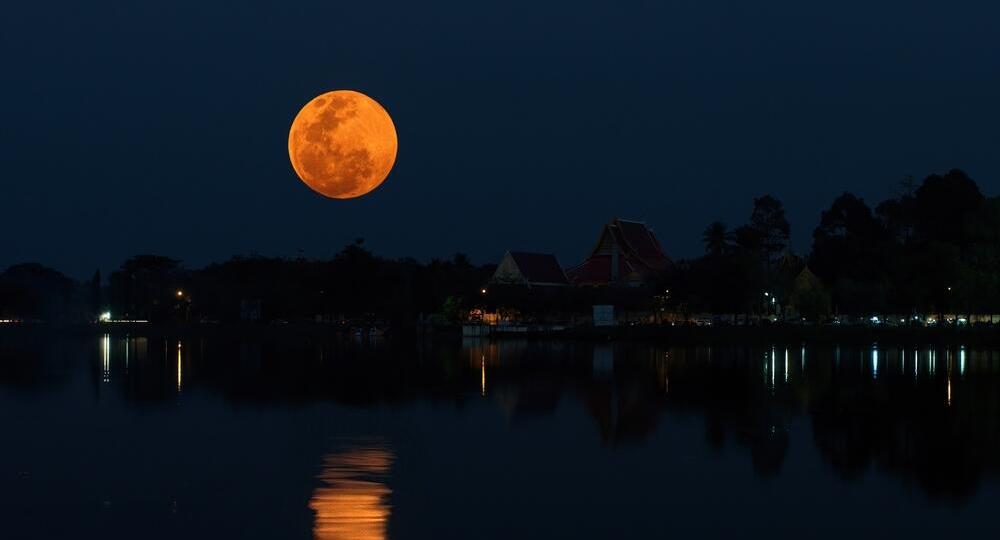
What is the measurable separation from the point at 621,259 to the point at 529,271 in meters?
8.01

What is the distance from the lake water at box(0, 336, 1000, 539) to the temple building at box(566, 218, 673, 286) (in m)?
49.5

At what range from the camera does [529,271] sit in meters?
83.6

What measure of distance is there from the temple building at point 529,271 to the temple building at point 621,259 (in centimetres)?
163

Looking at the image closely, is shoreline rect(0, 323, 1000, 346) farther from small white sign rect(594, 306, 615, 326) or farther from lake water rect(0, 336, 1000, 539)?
lake water rect(0, 336, 1000, 539)

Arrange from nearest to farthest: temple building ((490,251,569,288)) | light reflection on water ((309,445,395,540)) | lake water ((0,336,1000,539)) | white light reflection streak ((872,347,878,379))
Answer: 1. light reflection on water ((309,445,395,540))
2. lake water ((0,336,1000,539))
3. white light reflection streak ((872,347,878,379))
4. temple building ((490,251,569,288))

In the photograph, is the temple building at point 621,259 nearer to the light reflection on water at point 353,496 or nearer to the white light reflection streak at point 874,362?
the white light reflection streak at point 874,362

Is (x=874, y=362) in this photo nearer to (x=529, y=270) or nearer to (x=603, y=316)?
(x=603, y=316)

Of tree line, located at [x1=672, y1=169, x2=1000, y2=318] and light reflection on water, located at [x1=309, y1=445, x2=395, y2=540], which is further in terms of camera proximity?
tree line, located at [x1=672, y1=169, x2=1000, y2=318]

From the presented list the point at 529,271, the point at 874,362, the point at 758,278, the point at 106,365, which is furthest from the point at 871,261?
the point at 106,365

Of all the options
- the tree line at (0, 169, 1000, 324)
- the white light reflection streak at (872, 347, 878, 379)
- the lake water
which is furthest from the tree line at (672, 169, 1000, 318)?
the lake water

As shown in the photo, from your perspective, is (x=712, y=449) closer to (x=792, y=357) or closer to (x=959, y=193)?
(x=792, y=357)

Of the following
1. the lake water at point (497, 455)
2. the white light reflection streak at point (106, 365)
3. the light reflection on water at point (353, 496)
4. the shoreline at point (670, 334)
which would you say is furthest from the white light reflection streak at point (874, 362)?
the white light reflection streak at point (106, 365)

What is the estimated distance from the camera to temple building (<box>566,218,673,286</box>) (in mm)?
84375

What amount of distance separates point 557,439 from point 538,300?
5736cm
